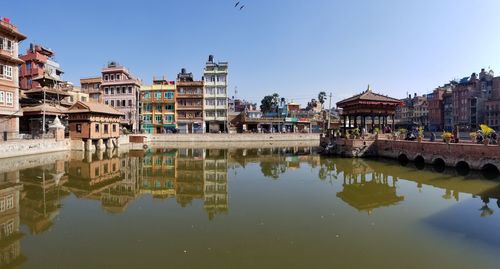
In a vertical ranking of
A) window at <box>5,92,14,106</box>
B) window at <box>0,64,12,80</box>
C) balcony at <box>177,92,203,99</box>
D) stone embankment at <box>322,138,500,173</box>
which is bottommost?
stone embankment at <box>322,138,500,173</box>

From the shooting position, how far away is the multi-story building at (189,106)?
74.6 metres

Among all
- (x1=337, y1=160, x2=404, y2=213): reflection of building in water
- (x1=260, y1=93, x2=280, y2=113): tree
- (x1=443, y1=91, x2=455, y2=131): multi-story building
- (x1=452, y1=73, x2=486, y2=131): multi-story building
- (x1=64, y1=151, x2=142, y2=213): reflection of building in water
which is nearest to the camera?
(x1=337, y1=160, x2=404, y2=213): reflection of building in water

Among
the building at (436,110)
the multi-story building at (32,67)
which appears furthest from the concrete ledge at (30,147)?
the building at (436,110)

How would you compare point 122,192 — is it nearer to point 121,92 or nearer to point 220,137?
point 220,137

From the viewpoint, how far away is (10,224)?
462 inches

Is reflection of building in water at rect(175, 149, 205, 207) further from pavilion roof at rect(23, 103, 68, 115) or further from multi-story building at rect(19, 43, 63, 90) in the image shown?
multi-story building at rect(19, 43, 63, 90)

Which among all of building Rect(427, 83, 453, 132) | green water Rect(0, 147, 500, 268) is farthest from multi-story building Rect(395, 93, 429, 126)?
green water Rect(0, 147, 500, 268)

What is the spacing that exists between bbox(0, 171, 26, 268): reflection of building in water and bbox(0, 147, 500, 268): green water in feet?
0.12

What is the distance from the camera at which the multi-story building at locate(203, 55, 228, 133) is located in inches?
2948

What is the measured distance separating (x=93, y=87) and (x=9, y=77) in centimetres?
4254

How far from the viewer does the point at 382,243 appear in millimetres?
9867

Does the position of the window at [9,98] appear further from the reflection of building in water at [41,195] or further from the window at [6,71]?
the reflection of building in water at [41,195]

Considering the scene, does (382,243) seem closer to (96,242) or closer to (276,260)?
(276,260)

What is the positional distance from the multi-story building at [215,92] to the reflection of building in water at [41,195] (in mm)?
49488
